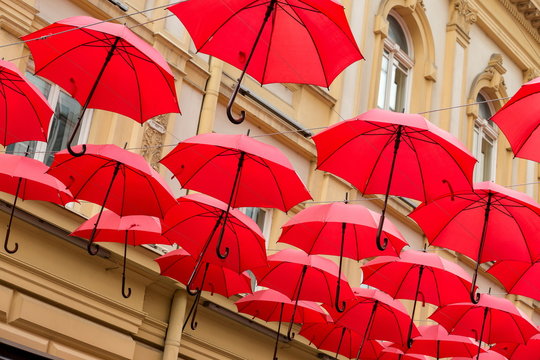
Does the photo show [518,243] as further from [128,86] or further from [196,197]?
[128,86]

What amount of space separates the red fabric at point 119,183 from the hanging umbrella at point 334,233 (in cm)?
189

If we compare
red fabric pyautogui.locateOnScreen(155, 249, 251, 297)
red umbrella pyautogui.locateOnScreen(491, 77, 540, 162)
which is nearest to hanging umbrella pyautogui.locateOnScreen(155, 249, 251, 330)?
red fabric pyautogui.locateOnScreen(155, 249, 251, 297)

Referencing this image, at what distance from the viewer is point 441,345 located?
1538cm

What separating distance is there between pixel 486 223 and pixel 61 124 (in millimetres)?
5625

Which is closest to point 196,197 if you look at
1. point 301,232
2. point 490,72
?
point 301,232

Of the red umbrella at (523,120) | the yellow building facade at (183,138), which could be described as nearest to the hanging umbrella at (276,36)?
the yellow building facade at (183,138)

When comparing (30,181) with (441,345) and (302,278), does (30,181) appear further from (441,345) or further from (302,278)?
(441,345)

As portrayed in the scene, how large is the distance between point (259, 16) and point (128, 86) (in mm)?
1634

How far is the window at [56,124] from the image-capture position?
13133 mm

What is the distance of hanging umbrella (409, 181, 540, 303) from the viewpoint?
1174 cm

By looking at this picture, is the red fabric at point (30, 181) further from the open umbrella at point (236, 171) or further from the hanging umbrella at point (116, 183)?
the open umbrella at point (236, 171)

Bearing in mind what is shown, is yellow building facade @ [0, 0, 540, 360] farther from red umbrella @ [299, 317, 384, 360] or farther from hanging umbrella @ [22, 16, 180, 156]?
red umbrella @ [299, 317, 384, 360]

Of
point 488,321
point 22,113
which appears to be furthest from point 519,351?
point 22,113

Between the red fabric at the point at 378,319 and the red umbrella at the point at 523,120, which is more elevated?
the red umbrella at the point at 523,120
